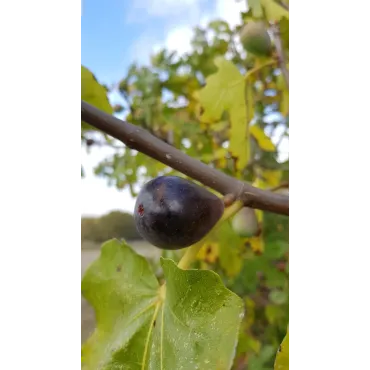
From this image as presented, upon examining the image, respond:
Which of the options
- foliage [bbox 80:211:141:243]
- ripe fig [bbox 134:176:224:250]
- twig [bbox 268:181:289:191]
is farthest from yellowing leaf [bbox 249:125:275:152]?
ripe fig [bbox 134:176:224:250]

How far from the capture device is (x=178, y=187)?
0.53 metres

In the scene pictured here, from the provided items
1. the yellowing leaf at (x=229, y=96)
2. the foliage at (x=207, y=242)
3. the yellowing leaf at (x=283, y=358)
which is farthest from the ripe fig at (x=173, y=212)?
the yellowing leaf at (x=229, y=96)

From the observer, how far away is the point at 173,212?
52 cm

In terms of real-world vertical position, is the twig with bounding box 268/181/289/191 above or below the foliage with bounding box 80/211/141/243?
above

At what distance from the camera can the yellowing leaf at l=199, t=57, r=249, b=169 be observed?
3.19 feet

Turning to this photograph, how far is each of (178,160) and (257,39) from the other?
503mm

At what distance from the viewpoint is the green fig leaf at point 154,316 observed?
1.66ft

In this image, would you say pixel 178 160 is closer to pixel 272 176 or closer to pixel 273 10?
pixel 273 10

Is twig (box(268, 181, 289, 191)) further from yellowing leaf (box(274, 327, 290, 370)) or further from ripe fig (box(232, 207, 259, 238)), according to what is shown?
yellowing leaf (box(274, 327, 290, 370))
